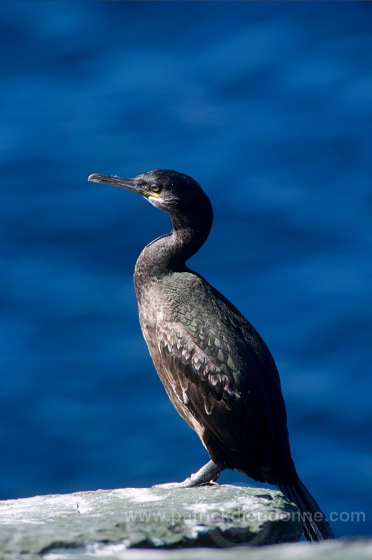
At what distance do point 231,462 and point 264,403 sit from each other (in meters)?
0.48

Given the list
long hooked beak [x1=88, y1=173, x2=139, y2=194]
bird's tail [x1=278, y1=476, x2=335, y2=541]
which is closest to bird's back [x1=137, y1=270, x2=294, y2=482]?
bird's tail [x1=278, y1=476, x2=335, y2=541]

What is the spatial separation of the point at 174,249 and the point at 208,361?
2.77 ft

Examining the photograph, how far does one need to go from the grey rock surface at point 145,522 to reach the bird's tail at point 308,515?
0.65 m

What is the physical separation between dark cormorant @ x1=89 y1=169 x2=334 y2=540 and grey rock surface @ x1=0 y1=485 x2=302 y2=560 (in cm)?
70

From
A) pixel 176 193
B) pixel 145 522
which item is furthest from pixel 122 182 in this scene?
pixel 145 522

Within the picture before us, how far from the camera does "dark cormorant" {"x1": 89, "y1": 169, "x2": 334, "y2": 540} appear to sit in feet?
19.0

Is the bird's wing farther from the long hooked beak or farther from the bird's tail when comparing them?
the long hooked beak

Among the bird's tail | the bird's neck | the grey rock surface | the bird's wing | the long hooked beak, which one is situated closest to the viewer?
the grey rock surface

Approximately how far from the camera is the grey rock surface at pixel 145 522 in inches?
153

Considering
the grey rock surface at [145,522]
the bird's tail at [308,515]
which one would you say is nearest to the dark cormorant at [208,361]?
the bird's tail at [308,515]

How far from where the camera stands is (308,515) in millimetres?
5543

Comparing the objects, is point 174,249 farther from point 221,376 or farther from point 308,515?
point 308,515

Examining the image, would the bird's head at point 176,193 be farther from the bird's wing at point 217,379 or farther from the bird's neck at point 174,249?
the bird's wing at point 217,379

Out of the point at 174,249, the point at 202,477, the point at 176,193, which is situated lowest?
the point at 202,477
